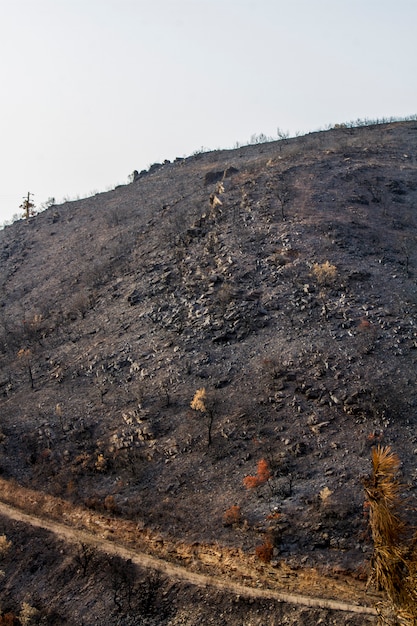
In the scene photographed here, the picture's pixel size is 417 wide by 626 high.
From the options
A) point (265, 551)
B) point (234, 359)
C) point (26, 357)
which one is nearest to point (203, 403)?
point (234, 359)

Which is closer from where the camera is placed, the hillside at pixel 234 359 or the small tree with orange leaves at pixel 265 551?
the small tree with orange leaves at pixel 265 551

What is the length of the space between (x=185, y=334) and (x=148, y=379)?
4106 millimetres

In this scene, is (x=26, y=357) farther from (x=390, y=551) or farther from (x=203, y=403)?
(x=390, y=551)

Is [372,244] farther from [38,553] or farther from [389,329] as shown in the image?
[38,553]

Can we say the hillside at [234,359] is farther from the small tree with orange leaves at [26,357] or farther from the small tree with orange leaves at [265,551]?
the small tree with orange leaves at [26,357]

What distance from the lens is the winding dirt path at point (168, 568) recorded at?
1523 centimetres

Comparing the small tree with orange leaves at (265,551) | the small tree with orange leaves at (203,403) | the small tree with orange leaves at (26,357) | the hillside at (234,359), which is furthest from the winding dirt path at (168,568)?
the small tree with orange leaves at (26,357)

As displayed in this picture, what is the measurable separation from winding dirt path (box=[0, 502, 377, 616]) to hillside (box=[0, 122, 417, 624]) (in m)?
1.21

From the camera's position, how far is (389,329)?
2738cm

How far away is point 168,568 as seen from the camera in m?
18.0

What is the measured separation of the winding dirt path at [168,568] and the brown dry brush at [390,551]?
37.2 ft

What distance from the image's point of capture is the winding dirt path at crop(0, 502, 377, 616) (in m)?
15.2

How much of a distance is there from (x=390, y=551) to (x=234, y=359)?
76.6ft

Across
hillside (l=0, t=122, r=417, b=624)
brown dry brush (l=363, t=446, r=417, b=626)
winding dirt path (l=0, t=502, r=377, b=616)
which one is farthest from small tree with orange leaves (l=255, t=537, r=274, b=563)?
brown dry brush (l=363, t=446, r=417, b=626)
